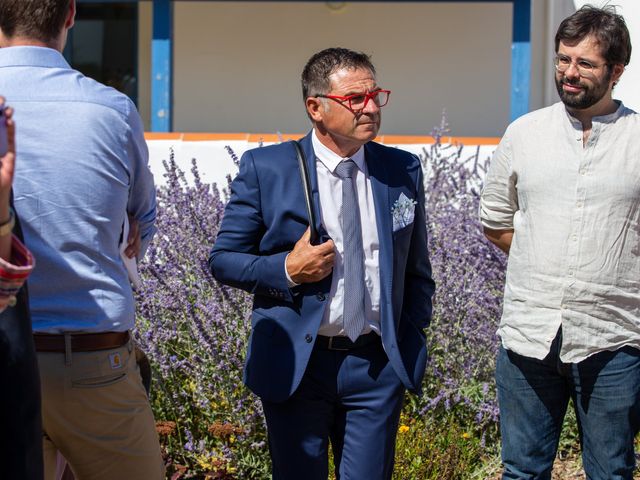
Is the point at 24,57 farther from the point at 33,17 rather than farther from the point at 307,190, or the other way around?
the point at 307,190

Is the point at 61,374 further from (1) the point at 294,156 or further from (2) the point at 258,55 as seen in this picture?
(2) the point at 258,55

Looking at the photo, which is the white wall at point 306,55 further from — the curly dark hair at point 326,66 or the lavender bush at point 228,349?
the curly dark hair at point 326,66

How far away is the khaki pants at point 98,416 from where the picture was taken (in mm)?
2699

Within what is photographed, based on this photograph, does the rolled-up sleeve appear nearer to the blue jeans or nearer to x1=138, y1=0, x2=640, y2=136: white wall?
the blue jeans

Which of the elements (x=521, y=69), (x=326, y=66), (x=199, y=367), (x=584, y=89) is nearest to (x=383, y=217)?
(x=326, y=66)

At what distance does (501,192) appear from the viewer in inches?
142

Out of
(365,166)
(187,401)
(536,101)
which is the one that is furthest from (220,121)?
(365,166)

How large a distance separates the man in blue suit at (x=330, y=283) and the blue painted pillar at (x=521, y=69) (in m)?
5.43

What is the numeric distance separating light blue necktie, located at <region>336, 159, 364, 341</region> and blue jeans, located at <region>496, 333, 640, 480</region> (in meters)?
0.64

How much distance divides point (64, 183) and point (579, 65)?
168 cm

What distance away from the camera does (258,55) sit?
40.7ft

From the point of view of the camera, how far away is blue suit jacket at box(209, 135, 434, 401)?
317 centimetres

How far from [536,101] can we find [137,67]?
15.6ft

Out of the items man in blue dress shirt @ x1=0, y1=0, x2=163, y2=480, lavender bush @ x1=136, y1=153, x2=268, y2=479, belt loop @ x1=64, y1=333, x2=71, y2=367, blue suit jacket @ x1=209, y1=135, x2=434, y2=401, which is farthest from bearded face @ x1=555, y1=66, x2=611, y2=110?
lavender bush @ x1=136, y1=153, x2=268, y2=479
